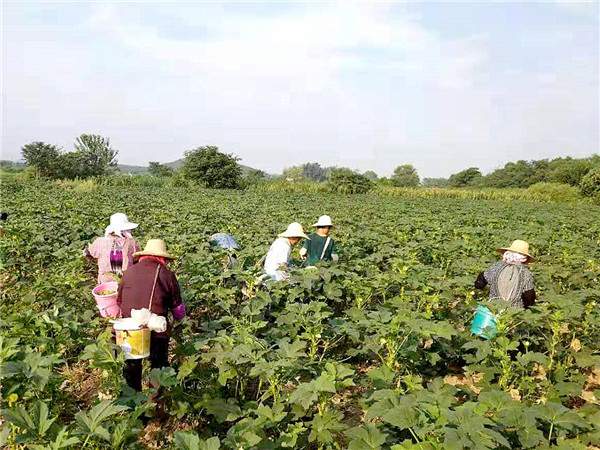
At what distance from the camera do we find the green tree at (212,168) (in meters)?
42.3

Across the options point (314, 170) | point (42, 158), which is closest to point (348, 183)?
point (42, 158)

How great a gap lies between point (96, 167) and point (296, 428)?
5488 centimetres

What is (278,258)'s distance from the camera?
5598mm

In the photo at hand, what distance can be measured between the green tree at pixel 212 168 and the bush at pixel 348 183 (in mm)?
8938

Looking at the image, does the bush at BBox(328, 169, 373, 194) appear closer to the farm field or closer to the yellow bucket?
the farm field

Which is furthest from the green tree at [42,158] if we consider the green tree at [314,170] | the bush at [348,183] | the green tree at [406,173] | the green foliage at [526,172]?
the green tree at [314,170]

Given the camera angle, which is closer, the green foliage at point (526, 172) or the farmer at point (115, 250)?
the farmer at point (115, 250)

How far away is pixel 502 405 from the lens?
2.75 metres

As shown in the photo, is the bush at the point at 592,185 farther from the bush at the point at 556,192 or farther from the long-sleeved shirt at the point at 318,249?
the long-sleeved shirt at the point at 318,249

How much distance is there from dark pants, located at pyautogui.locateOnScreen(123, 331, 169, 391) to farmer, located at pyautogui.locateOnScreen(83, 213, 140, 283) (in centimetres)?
161

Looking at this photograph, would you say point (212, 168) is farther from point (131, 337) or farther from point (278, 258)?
point (131, 337)

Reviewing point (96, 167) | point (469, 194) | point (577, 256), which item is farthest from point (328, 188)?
point (577, 256)

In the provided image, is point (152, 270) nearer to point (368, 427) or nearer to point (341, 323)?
point (341, 323)

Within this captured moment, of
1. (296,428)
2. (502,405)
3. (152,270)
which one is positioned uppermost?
(152,270)
